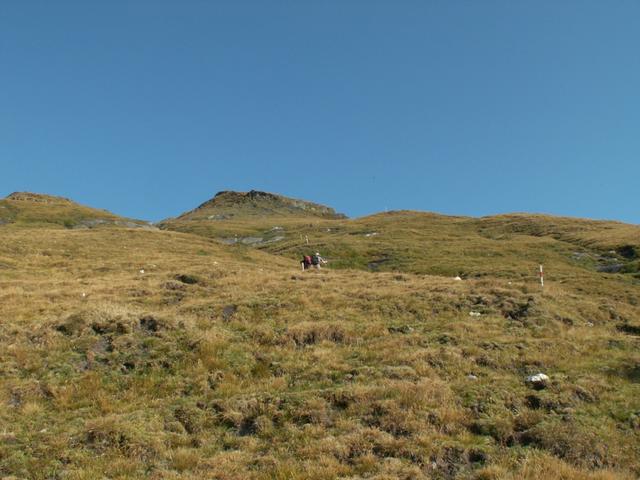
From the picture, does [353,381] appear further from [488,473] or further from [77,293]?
[77,293]

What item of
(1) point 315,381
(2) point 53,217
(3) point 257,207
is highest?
(3) point 257,207

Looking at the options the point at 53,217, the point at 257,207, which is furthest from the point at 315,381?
the point at 257,207

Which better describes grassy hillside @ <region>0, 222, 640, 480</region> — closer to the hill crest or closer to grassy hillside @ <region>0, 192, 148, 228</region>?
grassy hillside @ <region>0, 192, 148, 228</region>

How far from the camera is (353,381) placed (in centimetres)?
1487

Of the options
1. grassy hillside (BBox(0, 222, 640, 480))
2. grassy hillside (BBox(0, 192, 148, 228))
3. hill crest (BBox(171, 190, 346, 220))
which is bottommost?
grassy hillside (BBox(0, 222, 640, 480))

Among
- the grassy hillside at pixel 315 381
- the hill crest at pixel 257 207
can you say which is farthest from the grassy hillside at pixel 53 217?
the grassy hillside at pixel 315 381

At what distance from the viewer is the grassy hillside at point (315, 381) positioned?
1066 cm

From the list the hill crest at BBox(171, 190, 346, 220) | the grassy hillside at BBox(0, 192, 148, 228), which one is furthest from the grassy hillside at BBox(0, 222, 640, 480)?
the hill crest at BBox(171, 190, 346, 220)

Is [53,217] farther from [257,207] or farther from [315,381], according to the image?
[315,381]

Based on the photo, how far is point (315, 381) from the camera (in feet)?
49.5

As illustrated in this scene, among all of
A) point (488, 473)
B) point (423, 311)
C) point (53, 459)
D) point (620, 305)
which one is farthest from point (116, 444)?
point (620, 305)

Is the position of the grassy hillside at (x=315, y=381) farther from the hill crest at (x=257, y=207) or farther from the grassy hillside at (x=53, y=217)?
the hill crest at (x=257, y=207)

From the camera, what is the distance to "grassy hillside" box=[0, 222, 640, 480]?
10656 mm

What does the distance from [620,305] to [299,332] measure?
18.3 m
